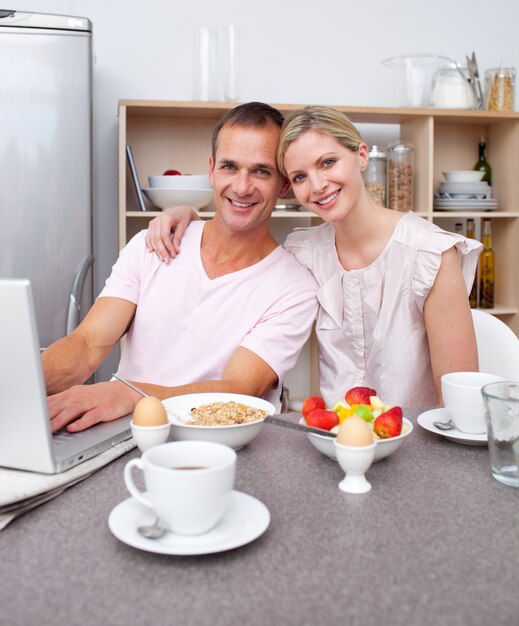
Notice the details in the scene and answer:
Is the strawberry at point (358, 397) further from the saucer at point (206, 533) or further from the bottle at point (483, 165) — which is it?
the bottle at point (483, 165)

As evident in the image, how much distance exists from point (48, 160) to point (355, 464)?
2065mm

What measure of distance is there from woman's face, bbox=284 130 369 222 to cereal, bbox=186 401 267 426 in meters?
0.73

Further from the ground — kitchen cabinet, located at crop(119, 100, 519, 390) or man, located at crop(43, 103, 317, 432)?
kitchen cabinet, located at crop(119, 100, 519, 390)

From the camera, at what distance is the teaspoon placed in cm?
74

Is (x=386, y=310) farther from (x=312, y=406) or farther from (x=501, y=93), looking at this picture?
(x=501, y=93)

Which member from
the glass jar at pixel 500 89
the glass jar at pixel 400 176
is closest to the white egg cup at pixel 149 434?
the glass jar at pixel 400 176

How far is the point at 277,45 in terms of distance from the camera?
3.22 m

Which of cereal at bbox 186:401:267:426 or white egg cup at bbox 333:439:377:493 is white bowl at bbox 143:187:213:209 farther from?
white egg cup at bbox 333:439:377:493

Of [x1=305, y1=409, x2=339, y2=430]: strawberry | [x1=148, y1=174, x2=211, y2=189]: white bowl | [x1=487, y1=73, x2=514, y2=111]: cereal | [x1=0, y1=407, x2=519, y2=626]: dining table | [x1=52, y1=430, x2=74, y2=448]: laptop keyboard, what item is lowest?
[x1=0, y1=407, x2=519, y2=626]: dining table

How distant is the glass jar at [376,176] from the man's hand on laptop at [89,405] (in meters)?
2.08

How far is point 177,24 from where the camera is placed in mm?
3115

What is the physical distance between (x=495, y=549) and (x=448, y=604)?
0.43ft

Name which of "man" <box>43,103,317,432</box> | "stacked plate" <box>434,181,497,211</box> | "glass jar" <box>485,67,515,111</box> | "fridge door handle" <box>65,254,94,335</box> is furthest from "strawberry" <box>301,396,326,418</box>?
"glass jar" <box>485,67,515,111</box>

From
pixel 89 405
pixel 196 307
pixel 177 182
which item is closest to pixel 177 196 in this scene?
pixel 177 182
